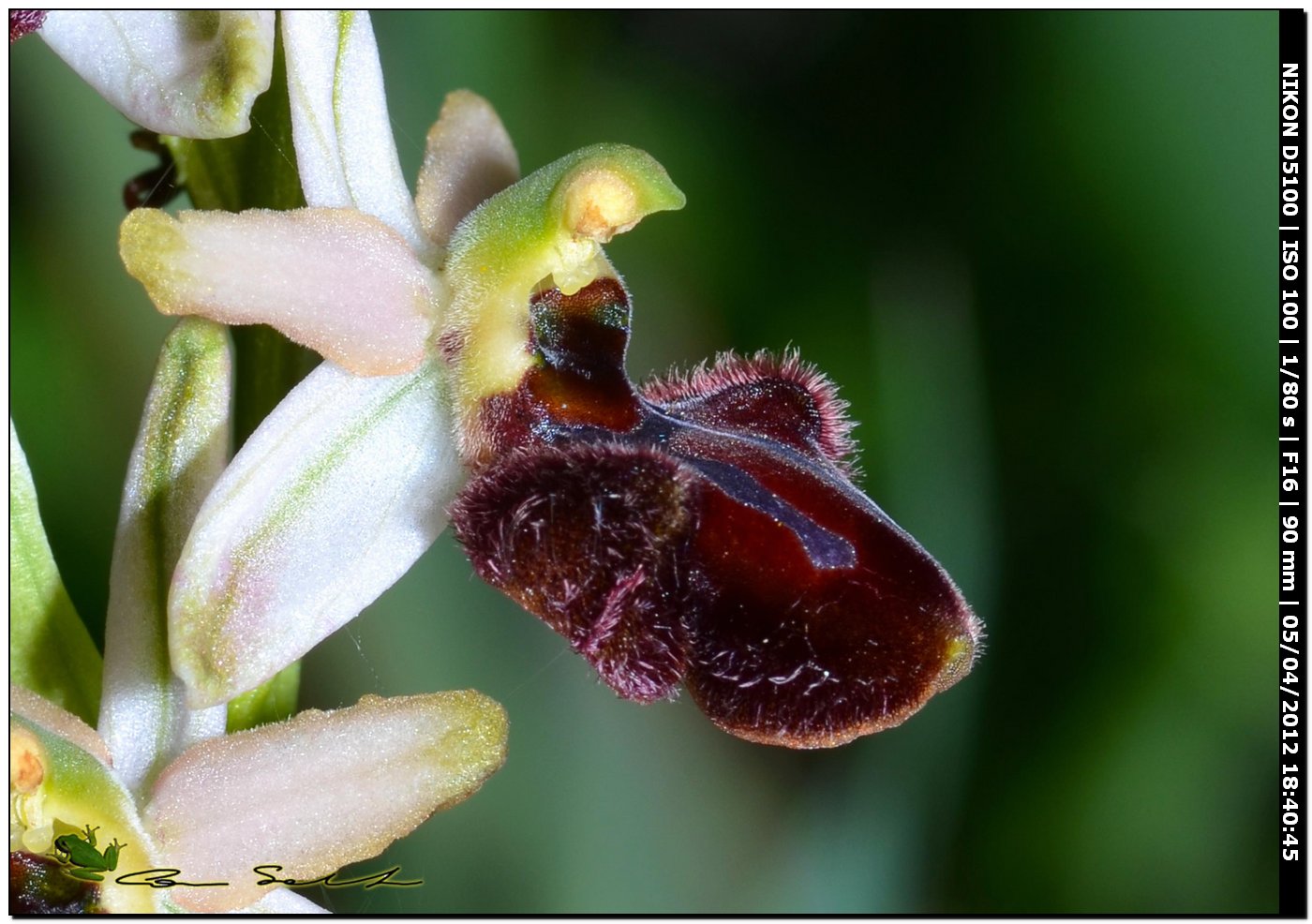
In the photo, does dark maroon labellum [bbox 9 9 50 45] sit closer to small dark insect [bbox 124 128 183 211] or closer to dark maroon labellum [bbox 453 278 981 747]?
small dark insect [bbox 124 128 183 211]

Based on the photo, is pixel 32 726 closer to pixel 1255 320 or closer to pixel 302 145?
pixel 302 145

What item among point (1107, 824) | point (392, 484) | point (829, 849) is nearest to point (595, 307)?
point (392, 484)

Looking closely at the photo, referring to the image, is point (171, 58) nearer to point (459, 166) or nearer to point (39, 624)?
point (459, 166)

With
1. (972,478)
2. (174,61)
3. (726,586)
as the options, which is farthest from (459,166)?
(972,478)

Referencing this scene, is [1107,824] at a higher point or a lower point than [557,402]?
lower

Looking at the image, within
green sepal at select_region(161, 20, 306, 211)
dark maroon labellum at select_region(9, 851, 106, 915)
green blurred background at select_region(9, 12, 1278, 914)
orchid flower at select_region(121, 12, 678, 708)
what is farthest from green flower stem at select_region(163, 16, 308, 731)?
green blurred background at select_region(9, 12, 1278, 914)

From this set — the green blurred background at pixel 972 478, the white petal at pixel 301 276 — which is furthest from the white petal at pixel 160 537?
the green blurred background at pixel 972 478
